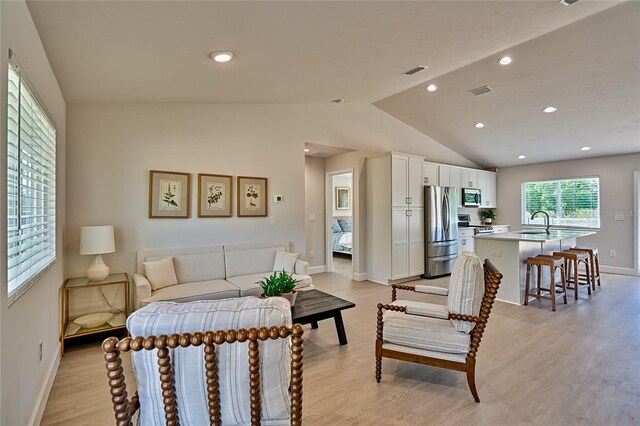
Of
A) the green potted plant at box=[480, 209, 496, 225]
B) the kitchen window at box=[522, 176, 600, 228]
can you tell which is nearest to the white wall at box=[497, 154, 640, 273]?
the kitchen window at box=[522, 176, 600, 228]

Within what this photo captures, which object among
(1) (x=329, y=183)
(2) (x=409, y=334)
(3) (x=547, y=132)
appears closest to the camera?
(2) (x=409, y=334)

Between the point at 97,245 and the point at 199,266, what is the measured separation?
1.08 m

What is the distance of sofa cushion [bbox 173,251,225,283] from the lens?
12.3ft

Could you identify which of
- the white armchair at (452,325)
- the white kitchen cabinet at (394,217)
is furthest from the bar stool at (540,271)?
the white armchair at (452,325)

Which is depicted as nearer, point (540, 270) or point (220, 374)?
point (220, 374)

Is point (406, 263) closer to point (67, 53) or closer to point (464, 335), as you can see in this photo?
point (464, 335)

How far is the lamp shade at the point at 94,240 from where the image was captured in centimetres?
308

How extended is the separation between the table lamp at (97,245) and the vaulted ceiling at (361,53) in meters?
1.29

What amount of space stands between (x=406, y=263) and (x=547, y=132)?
10.7 ft

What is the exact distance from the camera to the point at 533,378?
2.42 meters

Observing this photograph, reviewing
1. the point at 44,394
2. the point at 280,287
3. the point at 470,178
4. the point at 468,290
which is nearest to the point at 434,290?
the point at 468,290

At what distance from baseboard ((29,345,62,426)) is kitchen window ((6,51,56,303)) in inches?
29.7

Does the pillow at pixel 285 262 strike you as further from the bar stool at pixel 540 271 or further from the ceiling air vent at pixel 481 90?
the ceiling air vent at pixel 481 90

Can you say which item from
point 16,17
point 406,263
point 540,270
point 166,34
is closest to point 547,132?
point 540,270
